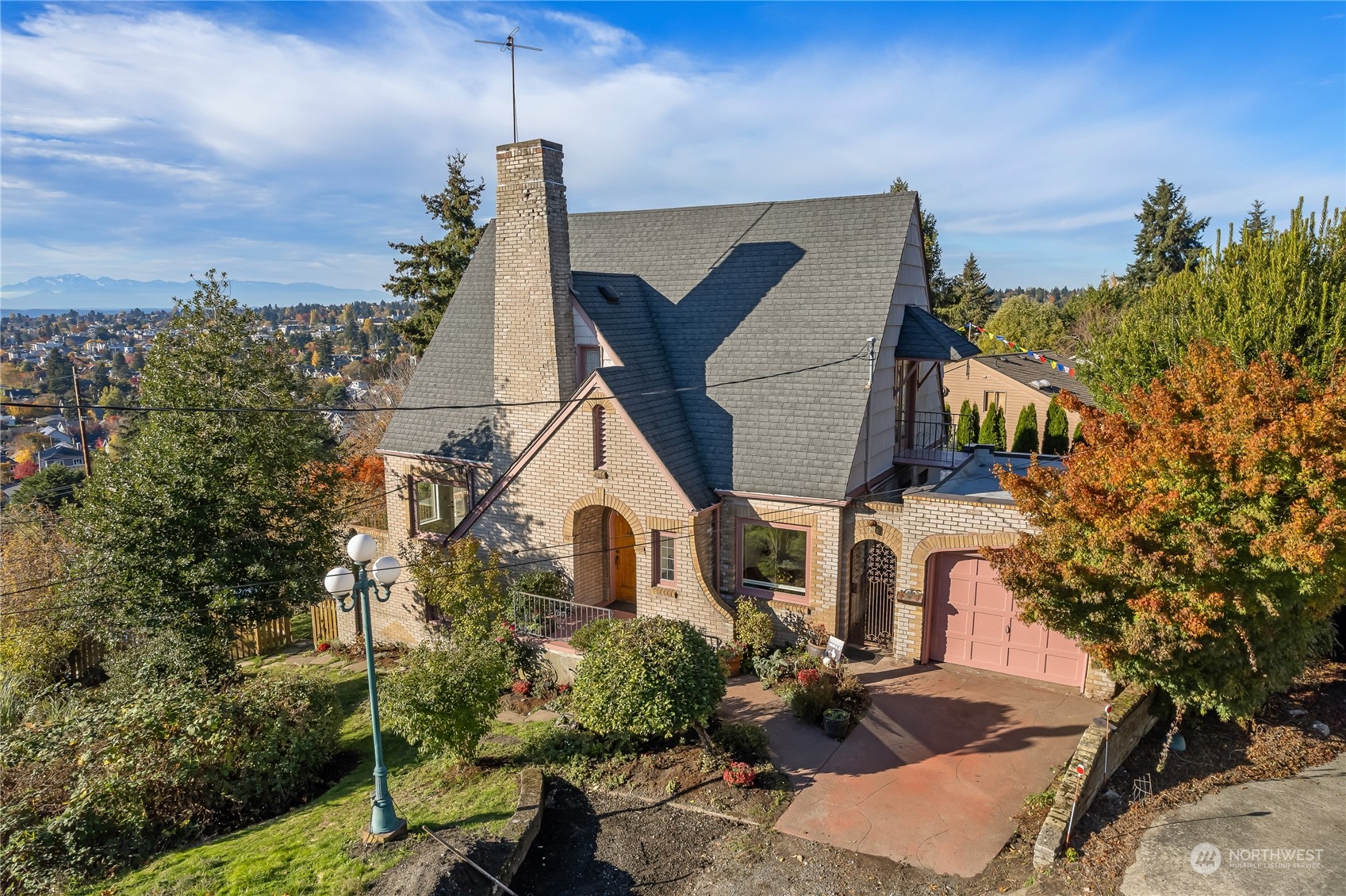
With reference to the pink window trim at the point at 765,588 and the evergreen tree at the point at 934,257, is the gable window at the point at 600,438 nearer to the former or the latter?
the pink window trim at the point at 765,588

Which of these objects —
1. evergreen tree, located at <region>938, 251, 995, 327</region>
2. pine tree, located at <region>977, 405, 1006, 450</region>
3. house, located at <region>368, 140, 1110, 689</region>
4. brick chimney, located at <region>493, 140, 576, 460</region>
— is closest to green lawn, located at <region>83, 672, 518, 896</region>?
house, located at <region>368, 140, 1110, 689</region>

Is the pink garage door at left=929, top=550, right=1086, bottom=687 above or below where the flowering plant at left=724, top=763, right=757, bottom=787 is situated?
Answer: above

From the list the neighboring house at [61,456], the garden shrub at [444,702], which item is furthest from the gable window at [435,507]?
the neighboring house at [61,456]

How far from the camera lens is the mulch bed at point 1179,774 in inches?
372

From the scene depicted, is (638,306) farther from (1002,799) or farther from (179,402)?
(1002,799)

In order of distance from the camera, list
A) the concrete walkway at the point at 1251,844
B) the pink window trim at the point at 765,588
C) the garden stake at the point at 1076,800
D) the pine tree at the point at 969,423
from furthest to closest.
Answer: the pine tree at the point at 969,423 → the pink window trim at the point at 765,588 → the garden stake at the point at 1076,800 → the concrete walkway at the point at 1251,844

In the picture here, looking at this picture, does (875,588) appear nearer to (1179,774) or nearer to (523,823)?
(1179,774)

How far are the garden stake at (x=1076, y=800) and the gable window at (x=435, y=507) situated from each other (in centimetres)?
1507

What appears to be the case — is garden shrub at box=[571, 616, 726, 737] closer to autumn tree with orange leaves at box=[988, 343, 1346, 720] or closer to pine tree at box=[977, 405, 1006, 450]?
autumn tree with orange leaves at box=[988, 343, 1346, 720]

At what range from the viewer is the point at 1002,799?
11.4 meters

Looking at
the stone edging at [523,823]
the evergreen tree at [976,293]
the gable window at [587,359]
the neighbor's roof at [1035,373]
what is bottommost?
the stone edging at [523,823]

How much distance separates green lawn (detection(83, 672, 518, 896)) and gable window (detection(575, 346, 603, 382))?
9.13 metres

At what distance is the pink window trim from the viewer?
53.4 ft

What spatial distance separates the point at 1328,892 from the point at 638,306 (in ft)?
53.0
